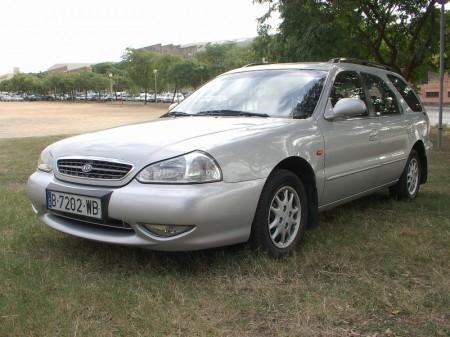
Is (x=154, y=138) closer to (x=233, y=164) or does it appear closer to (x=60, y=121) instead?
(x=233, y=164)

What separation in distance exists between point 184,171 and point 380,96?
2865 millimetres

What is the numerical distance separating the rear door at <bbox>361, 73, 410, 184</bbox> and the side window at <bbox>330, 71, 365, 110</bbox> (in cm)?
15

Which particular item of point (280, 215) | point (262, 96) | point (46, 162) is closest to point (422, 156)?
point (262, 96)

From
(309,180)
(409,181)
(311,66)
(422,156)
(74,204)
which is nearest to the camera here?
(74,204)

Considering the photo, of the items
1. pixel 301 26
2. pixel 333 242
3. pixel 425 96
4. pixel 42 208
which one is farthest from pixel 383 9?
pixel 425 96

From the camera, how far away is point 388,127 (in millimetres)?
5219

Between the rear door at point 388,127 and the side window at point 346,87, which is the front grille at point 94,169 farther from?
the rear door at point 388,127

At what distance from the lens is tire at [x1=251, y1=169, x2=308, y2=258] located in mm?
3625

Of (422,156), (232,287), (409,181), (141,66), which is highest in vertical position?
(141,66)

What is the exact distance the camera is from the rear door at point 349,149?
4.34m

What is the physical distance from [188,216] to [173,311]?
0.57 meters

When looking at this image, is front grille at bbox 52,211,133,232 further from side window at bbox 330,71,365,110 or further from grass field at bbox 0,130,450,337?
side window at bbox 330,71,365,110

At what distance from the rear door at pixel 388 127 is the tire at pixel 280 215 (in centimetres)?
147

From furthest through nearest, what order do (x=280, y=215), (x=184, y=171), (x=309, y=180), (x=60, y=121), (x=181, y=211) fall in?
(x=60, y=121)
(x=309, y=180)
(x=280, y=215)
(x=184, y=171)
(x=181, y=211)
